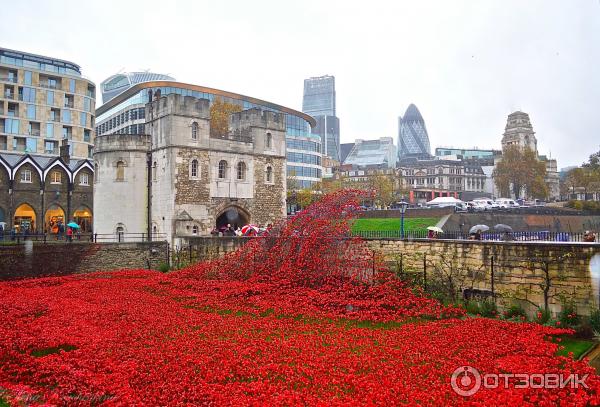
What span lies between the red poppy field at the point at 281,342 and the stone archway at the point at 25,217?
103 ft

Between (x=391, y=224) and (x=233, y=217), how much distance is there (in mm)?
13687

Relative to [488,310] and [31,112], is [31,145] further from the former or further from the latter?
[488,310]

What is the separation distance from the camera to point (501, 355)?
11.9m

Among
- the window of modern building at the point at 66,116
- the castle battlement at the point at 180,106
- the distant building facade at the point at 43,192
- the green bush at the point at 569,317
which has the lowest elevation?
the green bush at the point at 569,317

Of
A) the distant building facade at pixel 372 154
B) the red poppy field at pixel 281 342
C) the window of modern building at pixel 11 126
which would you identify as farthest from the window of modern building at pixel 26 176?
the distant building facade at pixel 372 154

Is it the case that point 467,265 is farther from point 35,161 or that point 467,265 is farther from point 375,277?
point 35,161

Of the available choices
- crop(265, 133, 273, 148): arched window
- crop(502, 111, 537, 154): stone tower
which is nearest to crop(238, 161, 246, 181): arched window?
crop(265, 133, 273, 148): arched window

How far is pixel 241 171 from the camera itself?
38281 mm

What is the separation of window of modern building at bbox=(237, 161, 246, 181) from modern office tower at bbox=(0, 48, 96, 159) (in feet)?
151

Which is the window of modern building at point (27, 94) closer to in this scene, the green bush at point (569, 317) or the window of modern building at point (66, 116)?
the window of modern building at point (66, 116)

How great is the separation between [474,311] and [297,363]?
8.70 metres

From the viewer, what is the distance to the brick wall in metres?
28.4

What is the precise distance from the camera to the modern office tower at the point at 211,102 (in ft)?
257

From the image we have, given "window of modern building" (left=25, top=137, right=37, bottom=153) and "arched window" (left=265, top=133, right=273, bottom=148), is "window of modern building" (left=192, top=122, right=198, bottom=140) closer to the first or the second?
"arched window" (left=265, top=133, right=273, bottom=148)
